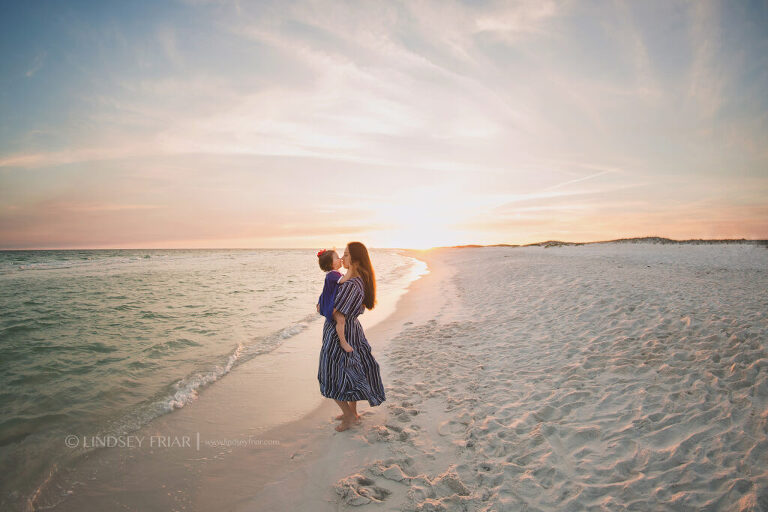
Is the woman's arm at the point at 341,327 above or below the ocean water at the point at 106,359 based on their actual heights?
above

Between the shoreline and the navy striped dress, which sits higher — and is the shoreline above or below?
below

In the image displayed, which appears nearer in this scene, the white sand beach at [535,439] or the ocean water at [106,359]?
the white sand beach at [535,439]

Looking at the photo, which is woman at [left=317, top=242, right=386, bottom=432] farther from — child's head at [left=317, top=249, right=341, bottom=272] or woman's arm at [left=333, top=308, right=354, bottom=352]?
child's head at [left=317, top=249, right=341, bottom=272]

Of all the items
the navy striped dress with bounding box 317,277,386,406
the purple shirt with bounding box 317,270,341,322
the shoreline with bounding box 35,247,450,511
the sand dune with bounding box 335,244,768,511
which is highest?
the purple shirt with bounding box 317,270,341,322

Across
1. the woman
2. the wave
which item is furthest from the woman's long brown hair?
the wave

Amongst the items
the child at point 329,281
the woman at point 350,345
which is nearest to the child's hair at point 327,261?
the child at point 329,281

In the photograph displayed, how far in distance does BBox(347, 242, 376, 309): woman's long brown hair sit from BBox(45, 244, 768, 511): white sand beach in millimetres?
1881

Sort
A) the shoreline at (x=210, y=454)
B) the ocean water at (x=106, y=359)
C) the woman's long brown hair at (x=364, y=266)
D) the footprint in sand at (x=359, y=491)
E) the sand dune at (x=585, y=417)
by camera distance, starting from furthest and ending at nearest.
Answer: the ocean water at (x=106, y=359) → the woman's long brown hair at (x=364, y=266) → the shoreline at (x=210, y=454) → the footprint in sand at (x=359, y=491) → the sand dune at (x=585, y=417)

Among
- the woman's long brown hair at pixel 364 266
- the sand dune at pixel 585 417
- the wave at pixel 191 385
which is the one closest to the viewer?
the sand dune at pixel 585 417

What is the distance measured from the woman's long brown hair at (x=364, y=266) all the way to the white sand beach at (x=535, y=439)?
1881 millimetres

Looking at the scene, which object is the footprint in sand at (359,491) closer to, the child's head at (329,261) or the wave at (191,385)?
the child's head at (329,261)

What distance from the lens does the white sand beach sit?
3154mm

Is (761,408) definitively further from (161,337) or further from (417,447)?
(161,337)

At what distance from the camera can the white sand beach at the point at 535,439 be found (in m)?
3.15
